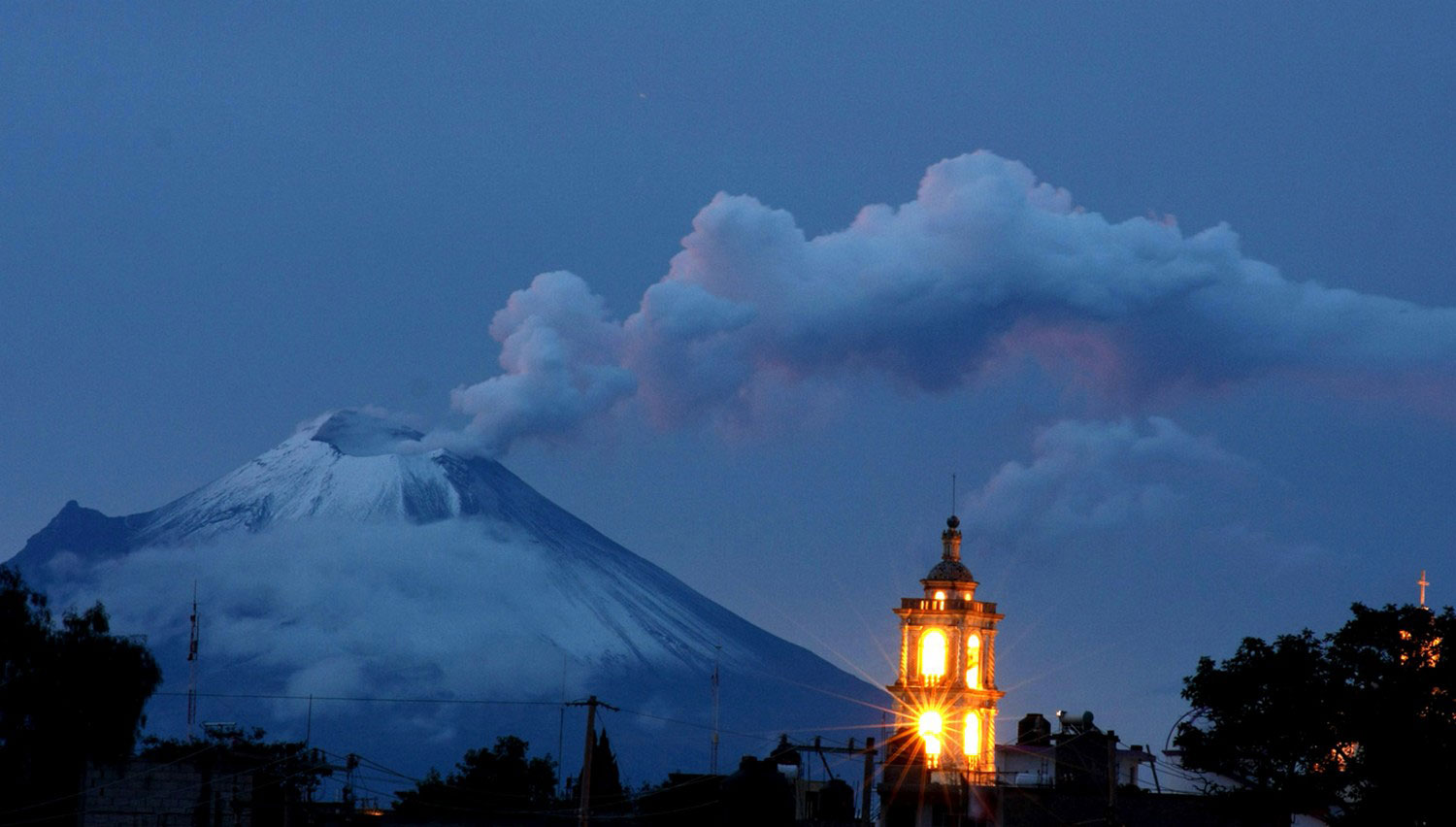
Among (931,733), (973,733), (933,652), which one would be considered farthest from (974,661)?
(931,733)

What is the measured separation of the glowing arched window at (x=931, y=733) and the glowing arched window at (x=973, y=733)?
1541 millimetres

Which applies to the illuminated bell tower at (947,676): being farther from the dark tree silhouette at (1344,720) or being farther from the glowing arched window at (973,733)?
the dark tree silhouette at (1344,720)

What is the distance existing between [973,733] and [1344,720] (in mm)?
47455

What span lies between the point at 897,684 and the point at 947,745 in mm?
4260

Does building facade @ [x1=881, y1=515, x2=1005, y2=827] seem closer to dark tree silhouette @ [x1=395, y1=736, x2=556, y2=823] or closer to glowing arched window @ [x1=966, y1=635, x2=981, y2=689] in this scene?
glowing arched window @ [x1=966, y1=635, x2=981, y2=689]

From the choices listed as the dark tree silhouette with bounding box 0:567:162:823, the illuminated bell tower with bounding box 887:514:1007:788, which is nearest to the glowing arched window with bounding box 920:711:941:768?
the illuminated bell tower with bounding box 887:514:1007:788

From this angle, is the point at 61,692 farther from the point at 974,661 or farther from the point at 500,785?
the point at 500,785

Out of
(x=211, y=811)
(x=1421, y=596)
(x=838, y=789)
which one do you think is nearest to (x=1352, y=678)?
(x=1421, y=596)

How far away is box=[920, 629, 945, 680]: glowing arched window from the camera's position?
11306cm

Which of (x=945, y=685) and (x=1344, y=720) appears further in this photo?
(x=945, y=685)

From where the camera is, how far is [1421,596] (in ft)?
268

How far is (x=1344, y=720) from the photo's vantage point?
211ft

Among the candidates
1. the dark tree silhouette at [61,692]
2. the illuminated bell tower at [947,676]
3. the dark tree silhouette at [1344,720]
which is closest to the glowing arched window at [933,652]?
the illuminated bell tower at [947,676]

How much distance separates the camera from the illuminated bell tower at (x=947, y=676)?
109m
